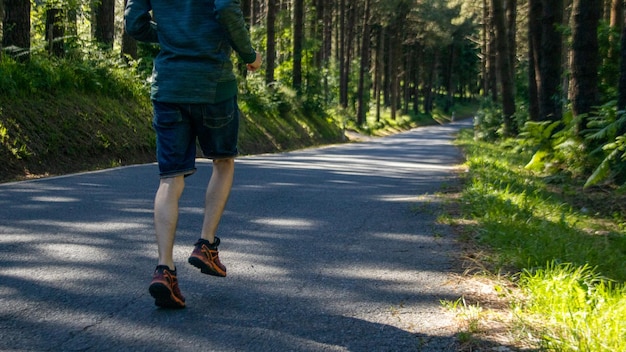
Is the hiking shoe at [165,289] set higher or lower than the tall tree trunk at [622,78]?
lower

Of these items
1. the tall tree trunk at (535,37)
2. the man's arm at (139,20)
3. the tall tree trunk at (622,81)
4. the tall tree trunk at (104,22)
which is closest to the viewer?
the man's arm at (139,20)

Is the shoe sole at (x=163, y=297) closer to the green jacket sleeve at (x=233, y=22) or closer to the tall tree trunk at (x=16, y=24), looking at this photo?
the green jacket sleeve at (x=233, y=22)

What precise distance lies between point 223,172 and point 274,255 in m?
1.15

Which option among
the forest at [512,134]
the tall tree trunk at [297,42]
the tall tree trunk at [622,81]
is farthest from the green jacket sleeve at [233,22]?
the tall tree trunk at [297,42]

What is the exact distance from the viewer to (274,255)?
508 centimetres

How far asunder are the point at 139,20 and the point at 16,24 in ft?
35.0

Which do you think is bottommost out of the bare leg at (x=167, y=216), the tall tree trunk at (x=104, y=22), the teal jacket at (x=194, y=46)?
the bare leg at (x=167, y=216)

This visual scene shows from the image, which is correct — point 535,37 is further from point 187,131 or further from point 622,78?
point 187,131

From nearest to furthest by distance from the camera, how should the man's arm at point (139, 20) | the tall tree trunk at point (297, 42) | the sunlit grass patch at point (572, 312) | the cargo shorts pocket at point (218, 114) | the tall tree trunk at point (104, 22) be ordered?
the sunlit grass patch at point (572, 312) < the cargo shorts pocket at point (218, 114) < the man's arm at point (139, 20) < the tall tree trunk at point (104, 22) < the tall tree trunk at point (297, 42)

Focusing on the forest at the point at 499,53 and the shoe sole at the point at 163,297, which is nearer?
the shoe sole at the point at 163,297

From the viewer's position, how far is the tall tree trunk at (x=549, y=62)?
15602 millimetres

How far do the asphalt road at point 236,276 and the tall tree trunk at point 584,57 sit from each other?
512cm

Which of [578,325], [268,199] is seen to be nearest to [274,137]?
[268,199]

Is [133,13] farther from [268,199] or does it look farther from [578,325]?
[268,199]
